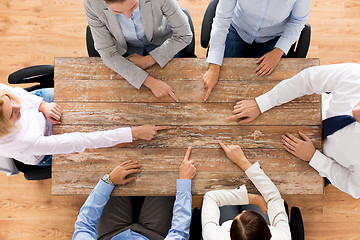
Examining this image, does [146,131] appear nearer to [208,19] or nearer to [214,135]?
[214,135]

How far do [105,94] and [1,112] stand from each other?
53 cm

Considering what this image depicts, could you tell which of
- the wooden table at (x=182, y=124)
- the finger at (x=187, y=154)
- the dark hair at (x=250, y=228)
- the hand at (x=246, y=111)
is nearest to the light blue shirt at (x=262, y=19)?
the wooden table at (x=182, y=124)

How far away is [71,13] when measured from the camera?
2609 mm

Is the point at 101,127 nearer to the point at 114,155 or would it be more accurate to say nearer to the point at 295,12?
the point at 114,155

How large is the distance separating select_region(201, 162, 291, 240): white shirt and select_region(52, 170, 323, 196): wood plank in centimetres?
5

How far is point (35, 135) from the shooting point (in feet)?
5.15

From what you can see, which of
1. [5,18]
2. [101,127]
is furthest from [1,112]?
[5,18]

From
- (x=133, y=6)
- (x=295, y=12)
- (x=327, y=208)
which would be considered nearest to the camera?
(x=133, y=6)

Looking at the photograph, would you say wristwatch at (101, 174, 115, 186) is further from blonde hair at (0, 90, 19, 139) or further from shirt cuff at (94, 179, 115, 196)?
blonde hair at (0, 90, 19, 139)

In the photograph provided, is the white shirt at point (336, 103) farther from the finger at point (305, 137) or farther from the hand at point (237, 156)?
the hand at point (237, 156)

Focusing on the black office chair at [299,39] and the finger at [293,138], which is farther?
the black office chair at [299,39]

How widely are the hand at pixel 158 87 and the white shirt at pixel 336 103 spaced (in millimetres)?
512

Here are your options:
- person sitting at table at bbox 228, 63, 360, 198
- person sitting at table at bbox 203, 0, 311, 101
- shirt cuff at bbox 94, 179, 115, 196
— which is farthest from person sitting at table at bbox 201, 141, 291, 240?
shirt cuff at bbox 94, 179, 115, 196

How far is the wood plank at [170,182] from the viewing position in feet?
5.17
